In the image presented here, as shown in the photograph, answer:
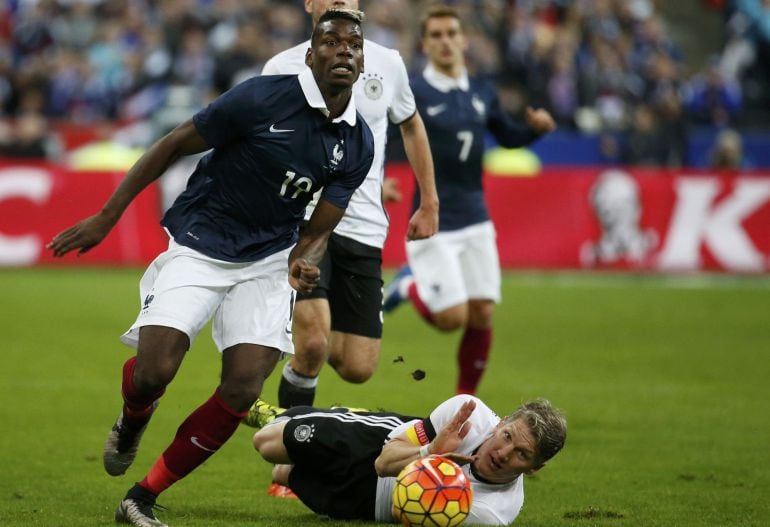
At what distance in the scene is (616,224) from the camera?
63.9 feet

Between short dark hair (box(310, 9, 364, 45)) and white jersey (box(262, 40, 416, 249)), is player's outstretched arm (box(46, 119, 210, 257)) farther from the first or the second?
white jersey (box(262, 40, 416, 249))

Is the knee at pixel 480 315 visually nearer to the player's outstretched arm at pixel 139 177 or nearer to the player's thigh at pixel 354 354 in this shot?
the player's thigh at pixel 354 354

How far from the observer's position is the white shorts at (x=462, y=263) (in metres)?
10.3

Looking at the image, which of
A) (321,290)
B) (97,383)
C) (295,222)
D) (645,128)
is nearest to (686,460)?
(321,290)

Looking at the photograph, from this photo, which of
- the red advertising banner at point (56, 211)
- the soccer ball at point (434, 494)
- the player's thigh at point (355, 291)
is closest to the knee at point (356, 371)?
the player's thigh at point (355, 291)

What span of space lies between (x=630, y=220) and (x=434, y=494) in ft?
46.3

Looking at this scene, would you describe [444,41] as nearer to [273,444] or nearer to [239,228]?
[239,228]

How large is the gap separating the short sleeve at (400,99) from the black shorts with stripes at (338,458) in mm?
2054

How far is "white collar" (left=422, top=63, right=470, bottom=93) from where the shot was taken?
10461mm

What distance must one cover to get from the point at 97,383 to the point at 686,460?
4.85 m

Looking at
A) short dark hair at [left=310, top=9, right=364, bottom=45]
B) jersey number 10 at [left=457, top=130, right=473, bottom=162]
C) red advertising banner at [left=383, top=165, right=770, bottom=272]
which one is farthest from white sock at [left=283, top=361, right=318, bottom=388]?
red advertising banner at [left=383, top=165, right=770, bottom=272]

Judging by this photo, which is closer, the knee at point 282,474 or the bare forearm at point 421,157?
the knee at point 282,474

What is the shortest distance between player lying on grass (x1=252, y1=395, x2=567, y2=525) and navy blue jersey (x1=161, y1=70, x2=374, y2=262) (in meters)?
0.90

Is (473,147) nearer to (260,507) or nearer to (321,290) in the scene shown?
(321,290)
